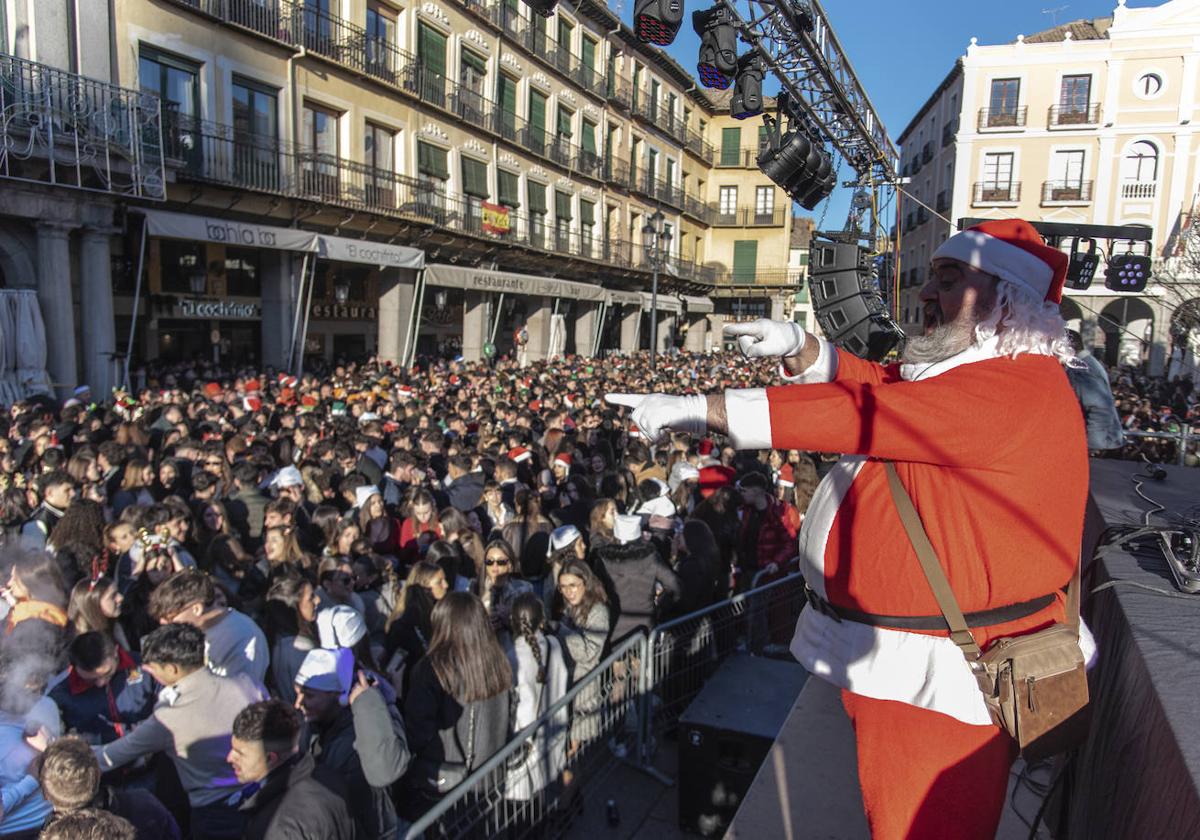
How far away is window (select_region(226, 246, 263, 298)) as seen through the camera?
61.8 feet

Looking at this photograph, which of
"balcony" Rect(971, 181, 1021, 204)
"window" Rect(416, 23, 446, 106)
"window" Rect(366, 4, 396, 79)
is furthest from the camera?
"balcony" Rect(971, 181, 1021, 204)

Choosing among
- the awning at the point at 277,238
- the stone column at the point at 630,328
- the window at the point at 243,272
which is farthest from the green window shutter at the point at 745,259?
the window at the point at 243,272

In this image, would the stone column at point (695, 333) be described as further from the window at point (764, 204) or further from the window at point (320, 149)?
the window at point (320, 149)

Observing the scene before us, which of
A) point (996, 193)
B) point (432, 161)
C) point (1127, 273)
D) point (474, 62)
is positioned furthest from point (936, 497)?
point (996, 193)

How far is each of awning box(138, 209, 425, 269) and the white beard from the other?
14.6 m

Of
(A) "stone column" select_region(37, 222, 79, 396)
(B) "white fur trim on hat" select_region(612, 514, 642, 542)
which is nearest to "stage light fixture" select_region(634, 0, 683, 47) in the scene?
(B) "white fur trim on hat" select_region(612, 514, 642, 542)

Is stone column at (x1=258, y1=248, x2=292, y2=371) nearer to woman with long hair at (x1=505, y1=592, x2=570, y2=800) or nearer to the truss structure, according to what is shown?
the truss structure

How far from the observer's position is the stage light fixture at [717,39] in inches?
316

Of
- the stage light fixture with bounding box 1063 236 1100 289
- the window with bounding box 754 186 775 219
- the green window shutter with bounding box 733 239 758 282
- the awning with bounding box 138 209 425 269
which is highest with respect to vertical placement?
the window with bounding box 754 186 775 219

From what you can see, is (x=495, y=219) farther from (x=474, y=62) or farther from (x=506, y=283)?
(x=474, y=62)

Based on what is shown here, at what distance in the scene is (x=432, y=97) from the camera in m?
21.8

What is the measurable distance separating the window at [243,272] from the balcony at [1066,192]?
2925cm

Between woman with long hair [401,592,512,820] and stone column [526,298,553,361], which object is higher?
stone column [526,298,553,361]

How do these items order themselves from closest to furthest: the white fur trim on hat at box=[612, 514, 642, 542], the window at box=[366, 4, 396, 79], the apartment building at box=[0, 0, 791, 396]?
the white fur trim on hat at box=[612, 514, 642, 542] < the apartment building at box=[0, 0, 791, 396] < the window at box=[366, 4, 396, 79]
